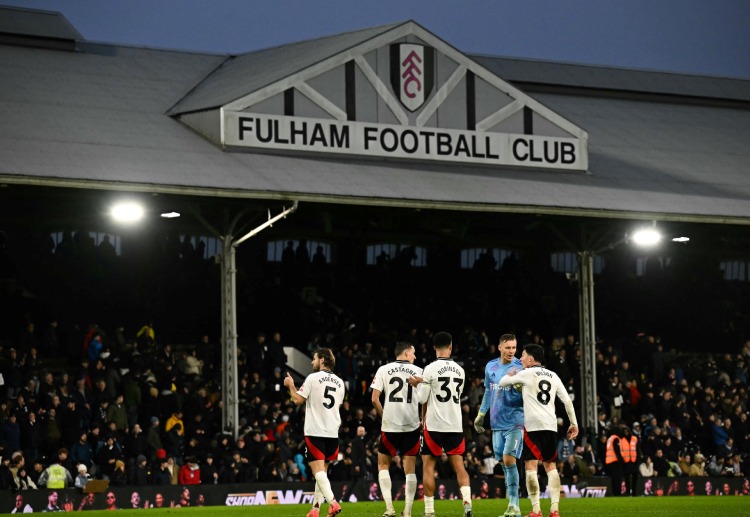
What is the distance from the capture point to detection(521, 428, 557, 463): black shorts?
17672 millimetres

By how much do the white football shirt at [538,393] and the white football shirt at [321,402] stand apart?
2089 millimetres

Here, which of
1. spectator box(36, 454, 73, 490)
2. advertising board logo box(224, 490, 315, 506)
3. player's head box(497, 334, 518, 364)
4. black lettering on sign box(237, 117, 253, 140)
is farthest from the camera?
black lettering on sign box(237, 117, 253, 140)

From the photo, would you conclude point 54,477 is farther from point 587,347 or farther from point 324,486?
point 587,347

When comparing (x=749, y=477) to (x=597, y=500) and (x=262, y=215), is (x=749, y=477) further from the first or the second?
(x=262, y=215)

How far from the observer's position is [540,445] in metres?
17.7

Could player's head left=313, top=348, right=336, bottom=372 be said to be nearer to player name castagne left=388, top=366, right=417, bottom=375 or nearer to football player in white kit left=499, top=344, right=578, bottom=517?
player name castagne left=388, top=366, right=417, bottom=375

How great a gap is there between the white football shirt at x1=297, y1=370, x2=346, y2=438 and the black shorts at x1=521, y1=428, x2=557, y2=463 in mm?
2338

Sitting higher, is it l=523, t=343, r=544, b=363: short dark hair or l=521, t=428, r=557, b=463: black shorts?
l=523, t=343, r=544, b=363: short dark hair

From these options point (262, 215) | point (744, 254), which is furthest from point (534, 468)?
point (744, 254)

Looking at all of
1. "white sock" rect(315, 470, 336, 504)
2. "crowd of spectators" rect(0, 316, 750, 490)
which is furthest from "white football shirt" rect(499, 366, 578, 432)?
"crowd of spectators" rect(0, 316, 750, 490)

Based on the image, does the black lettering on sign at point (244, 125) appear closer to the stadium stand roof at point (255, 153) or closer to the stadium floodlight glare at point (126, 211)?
the stadium stand roof at point (255, 153)

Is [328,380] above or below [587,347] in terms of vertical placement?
below

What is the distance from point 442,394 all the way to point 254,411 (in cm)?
1305

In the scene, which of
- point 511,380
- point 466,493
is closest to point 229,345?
point 466,493
